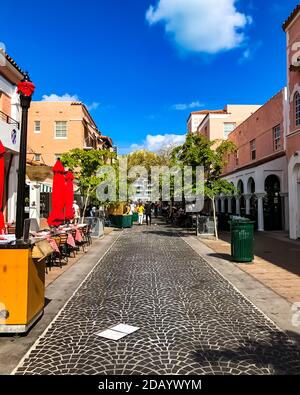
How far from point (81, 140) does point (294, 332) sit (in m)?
28.7

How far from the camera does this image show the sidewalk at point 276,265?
7859mm

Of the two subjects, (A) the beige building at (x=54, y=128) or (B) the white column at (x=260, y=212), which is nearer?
(B) the white column at (x=260, y=212)

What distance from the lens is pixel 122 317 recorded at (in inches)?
227

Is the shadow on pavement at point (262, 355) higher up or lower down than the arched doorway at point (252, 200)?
lower down

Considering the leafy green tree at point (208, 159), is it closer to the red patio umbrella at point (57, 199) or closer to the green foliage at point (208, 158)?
the green foliage at point (208, 158)

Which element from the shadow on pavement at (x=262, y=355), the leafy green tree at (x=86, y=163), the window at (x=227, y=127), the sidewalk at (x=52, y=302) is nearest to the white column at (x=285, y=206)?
the leafy green tree at (x=86, y=163)

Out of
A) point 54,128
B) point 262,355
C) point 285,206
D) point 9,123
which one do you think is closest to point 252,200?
point 285,206

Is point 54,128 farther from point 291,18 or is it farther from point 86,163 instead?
point 291,18

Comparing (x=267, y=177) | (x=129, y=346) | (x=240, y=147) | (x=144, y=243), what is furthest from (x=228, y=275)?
(x=240, y=147)

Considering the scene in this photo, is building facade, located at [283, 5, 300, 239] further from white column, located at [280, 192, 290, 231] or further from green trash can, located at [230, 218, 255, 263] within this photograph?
green trash can, located at [230, 218, 255, 263]

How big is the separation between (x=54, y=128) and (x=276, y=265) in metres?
25.8

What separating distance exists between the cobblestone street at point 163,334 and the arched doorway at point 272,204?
14787 millimetres
